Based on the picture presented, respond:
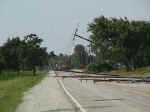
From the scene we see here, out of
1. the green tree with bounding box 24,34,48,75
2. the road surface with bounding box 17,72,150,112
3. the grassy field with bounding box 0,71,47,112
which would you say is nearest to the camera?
the road surface with bounding box 17,72,150,112

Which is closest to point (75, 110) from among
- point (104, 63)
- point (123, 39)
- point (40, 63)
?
point (123, 39)

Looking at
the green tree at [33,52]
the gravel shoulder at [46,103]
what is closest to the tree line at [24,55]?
the green tree at [33,52]

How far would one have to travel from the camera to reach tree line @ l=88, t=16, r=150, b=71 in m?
83.1

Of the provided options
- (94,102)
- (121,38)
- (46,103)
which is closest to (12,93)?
(46,103)

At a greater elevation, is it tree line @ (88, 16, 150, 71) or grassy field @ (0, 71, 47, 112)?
tree line @ (88, 16, 150, 71)

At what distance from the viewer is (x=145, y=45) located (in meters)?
85.8

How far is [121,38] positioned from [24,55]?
33.2 meters

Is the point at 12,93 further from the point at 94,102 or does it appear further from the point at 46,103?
the point at 94,102

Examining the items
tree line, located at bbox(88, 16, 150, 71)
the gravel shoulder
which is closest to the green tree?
tree line, located at bbox(88, 16, 150, 71)

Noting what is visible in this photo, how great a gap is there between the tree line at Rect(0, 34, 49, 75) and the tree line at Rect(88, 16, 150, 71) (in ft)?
69.4

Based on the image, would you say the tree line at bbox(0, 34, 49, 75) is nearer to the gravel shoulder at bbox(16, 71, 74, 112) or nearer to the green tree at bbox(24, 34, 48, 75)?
the green tree at bbox(24, 34, 48, 75)

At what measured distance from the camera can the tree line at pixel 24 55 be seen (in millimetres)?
103688

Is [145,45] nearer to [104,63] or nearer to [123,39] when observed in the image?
[123,39]

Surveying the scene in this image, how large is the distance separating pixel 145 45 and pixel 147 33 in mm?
3259
